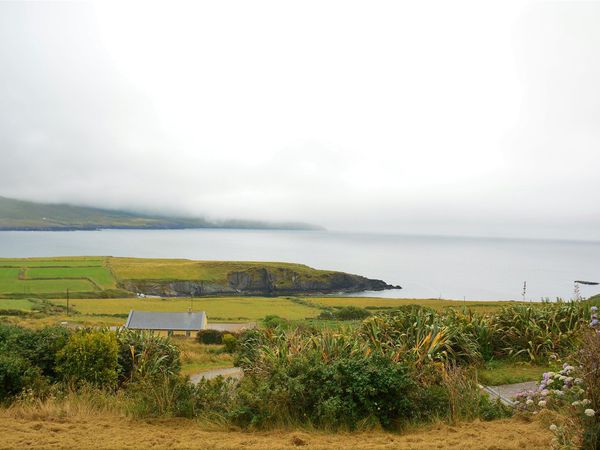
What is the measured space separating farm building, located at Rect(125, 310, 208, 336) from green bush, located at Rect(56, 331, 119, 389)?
1129 inches

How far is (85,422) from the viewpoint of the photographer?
6.10m

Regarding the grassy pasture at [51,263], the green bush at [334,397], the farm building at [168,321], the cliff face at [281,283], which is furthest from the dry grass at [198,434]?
the grassy pasture at [51,263]

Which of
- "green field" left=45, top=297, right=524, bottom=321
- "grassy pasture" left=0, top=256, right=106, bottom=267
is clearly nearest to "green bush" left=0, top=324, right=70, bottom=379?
"green field" left=45, top=297, right=524, bottom=321

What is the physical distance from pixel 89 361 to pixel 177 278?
8477 centimetres

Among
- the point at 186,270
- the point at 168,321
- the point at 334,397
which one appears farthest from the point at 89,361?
the point at 186,270

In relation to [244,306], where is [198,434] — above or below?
above

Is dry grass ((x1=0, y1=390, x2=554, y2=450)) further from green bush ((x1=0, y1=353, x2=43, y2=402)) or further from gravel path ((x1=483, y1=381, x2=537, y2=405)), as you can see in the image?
gravel path ((x1=483, y1=381, x2=537, y2=405))

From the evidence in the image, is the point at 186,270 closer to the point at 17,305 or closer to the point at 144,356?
the point at 17,305

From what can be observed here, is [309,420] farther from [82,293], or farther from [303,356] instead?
[82,293]

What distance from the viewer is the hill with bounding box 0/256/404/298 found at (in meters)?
77.1

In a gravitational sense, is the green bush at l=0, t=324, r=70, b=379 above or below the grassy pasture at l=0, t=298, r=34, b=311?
above

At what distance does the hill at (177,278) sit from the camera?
77.1 metres

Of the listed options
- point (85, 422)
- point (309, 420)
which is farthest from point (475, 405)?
point (85, 422)

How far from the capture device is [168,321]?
37719 mm
